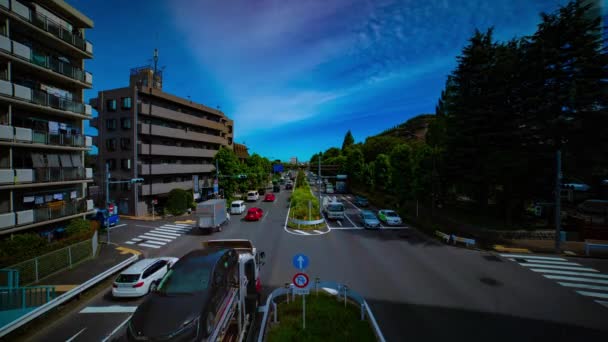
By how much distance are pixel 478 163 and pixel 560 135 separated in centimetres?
537

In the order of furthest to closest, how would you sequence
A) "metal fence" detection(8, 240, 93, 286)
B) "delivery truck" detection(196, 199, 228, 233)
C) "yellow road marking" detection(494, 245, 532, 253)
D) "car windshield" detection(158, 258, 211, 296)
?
"delivery truck" detection(196, 199, 228, 233) → "yellow road marking" detection(494, 245, 532, 253) → "metal fence" detection(8, 240, 93, 286) → "car windshield" detection(158, 258, 211, 296)

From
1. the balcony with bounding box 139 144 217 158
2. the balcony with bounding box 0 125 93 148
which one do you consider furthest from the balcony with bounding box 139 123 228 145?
the balcony with bounding box 0 125 93 148

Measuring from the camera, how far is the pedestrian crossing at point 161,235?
1828cm

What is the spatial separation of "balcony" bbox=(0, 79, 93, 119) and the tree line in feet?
102

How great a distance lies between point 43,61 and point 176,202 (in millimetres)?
17777

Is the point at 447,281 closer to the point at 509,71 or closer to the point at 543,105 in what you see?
the point at 543,105

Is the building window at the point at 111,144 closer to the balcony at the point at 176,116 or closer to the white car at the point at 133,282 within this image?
the balcony at the point at 176,116

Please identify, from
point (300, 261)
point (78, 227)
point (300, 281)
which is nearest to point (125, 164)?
point (78, 227)

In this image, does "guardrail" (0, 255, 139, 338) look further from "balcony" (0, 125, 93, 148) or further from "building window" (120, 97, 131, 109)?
"building window" (120, 97, 131, 109)

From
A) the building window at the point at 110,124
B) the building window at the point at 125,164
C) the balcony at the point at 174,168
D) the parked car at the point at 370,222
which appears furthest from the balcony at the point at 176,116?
the parked car at the point at 370,222

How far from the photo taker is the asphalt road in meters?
7.86

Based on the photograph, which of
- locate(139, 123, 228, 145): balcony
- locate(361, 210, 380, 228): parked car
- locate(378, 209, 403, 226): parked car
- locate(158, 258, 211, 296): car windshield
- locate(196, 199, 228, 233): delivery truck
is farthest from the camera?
locate(139, 123, 228, 145): balcony

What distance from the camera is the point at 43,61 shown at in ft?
51.4

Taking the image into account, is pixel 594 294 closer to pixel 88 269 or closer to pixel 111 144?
pixel 88 269
